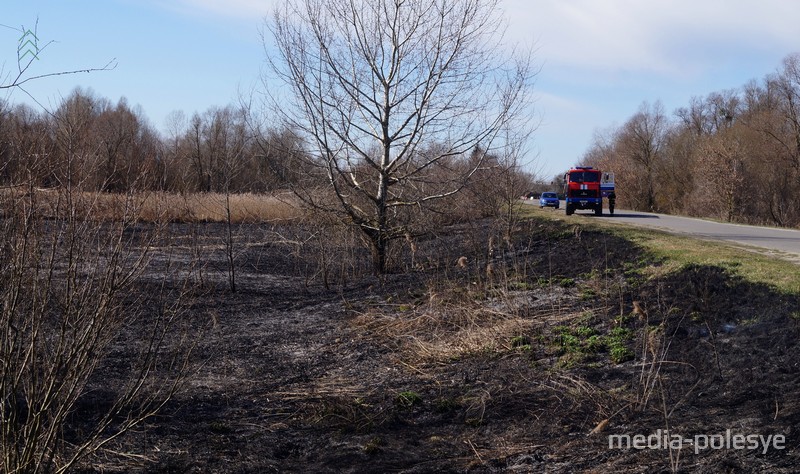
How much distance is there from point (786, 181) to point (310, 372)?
4460cm

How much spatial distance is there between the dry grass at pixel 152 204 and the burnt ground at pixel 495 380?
1.80 metres

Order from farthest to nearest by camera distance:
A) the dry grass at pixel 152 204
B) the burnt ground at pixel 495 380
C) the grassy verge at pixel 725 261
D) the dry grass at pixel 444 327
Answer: the grassy verge at pixel 725 261, the dry grass at pixel 444 327, the burnt ground at pixel 495 380, the dry grass at pixel 152 204

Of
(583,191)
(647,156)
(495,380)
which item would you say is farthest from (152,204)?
(647,156)

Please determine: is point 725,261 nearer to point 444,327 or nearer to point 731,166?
point 444,327

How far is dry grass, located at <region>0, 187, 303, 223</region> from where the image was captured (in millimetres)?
4867

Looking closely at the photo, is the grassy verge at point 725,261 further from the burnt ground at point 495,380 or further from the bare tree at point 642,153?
the bare tree at point 642,153

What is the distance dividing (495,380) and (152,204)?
13.5 m

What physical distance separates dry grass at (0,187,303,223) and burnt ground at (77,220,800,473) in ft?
5.90

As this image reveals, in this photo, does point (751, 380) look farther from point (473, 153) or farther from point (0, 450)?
point (473, 153)

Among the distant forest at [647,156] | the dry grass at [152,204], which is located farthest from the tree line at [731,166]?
the dry grass at [152,204]

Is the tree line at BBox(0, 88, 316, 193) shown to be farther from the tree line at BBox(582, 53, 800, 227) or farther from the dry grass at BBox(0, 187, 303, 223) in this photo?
the tree line at BBox(582, 53, 800, 227)

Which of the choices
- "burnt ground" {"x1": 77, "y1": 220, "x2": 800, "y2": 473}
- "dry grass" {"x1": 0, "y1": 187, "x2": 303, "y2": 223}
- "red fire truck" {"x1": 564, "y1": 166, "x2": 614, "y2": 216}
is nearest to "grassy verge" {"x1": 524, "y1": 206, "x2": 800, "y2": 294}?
"burnt ground" {"x1": 77, "y1": 220, "x2": 800, "y2": 473}

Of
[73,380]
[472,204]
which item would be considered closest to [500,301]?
[73,380]

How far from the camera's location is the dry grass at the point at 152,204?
4.87 m
